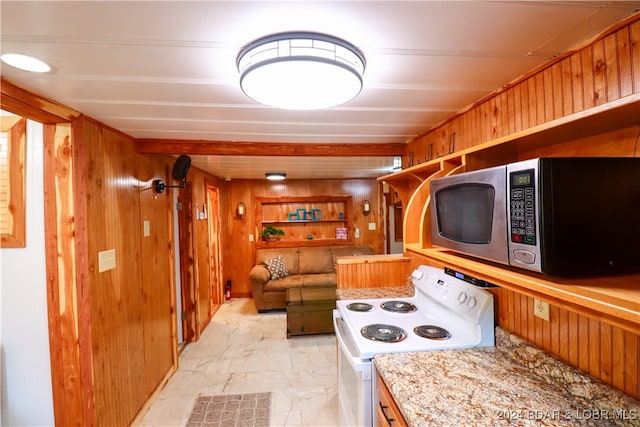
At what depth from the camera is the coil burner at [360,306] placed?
1895 millimetres

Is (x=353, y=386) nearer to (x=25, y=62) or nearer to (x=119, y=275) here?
(x=119, y=275)

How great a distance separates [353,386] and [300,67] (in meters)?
1.62

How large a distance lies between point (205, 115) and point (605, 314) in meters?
1.89

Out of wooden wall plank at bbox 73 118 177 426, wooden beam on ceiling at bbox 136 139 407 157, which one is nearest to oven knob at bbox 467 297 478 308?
wooden beam on ceiling at bbox 136 139 407 157

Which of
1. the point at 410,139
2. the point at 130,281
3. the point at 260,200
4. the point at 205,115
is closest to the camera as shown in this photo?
the point at 205,115

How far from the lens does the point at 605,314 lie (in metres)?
0.64

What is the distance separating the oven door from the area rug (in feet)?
2.35

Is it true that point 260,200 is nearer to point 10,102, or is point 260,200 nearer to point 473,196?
point 10,102

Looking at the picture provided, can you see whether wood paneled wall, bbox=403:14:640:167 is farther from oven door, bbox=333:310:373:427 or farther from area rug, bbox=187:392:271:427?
area rug, bbox=187:392:271:427

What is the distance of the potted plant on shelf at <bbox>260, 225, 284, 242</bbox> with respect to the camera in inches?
193

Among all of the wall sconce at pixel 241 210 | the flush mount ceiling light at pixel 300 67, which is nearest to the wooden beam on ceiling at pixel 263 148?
the flush mount ceiling light at pixel 300 67

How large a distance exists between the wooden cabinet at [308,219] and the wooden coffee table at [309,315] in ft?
5.38

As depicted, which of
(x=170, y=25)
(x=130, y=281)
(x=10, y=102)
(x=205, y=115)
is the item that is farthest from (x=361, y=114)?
(x=130, y=281)

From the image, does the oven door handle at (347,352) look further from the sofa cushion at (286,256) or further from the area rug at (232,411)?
the sofa cushion at (286,256)
